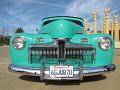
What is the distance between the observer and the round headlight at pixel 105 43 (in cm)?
596

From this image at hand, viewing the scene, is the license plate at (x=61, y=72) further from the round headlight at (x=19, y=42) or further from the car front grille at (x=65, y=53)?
the round headlight at (x=19, y=42)

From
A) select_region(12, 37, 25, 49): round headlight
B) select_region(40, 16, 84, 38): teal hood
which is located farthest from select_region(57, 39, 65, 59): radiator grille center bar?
select_region(12, 37, 25, 49): round headlight

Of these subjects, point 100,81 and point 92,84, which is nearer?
point 92,84

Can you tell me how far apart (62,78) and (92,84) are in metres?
0.94

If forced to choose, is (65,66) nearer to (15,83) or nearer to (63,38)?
(63,38)

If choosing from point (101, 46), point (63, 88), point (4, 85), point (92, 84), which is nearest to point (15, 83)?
point (4, 85)

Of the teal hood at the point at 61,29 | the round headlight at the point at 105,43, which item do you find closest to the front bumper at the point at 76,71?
the round headlight at the point at 105,43

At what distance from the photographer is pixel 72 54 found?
6.00m

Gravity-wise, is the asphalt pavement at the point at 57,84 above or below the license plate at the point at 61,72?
below

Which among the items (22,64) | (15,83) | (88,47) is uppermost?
(88,47)

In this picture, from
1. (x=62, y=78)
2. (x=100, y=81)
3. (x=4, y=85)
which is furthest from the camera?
(x=100, y=81)

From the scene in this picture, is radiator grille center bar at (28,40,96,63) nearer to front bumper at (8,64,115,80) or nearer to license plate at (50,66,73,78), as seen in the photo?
front bumper at (8,64,115,80)

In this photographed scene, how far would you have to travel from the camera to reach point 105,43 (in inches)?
235

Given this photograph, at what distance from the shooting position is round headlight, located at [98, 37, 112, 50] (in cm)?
596
